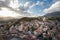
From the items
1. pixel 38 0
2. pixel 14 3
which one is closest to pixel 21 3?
pixel 14 3

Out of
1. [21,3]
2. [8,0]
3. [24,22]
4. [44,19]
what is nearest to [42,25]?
[44,19]

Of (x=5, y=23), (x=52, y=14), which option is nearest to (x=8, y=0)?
(x=5, y=23)

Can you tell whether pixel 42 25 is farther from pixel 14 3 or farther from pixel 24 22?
pixel 14 3

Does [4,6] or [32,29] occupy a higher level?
[4,6]

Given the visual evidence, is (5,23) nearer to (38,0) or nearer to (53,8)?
(38,0)

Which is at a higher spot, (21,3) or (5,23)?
(21,3)

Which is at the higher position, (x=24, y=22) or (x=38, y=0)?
(x=38, y=0)

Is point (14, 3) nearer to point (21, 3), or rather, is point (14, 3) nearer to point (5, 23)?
point (21, 3)

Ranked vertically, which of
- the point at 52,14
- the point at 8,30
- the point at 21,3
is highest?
the point at 21,3
